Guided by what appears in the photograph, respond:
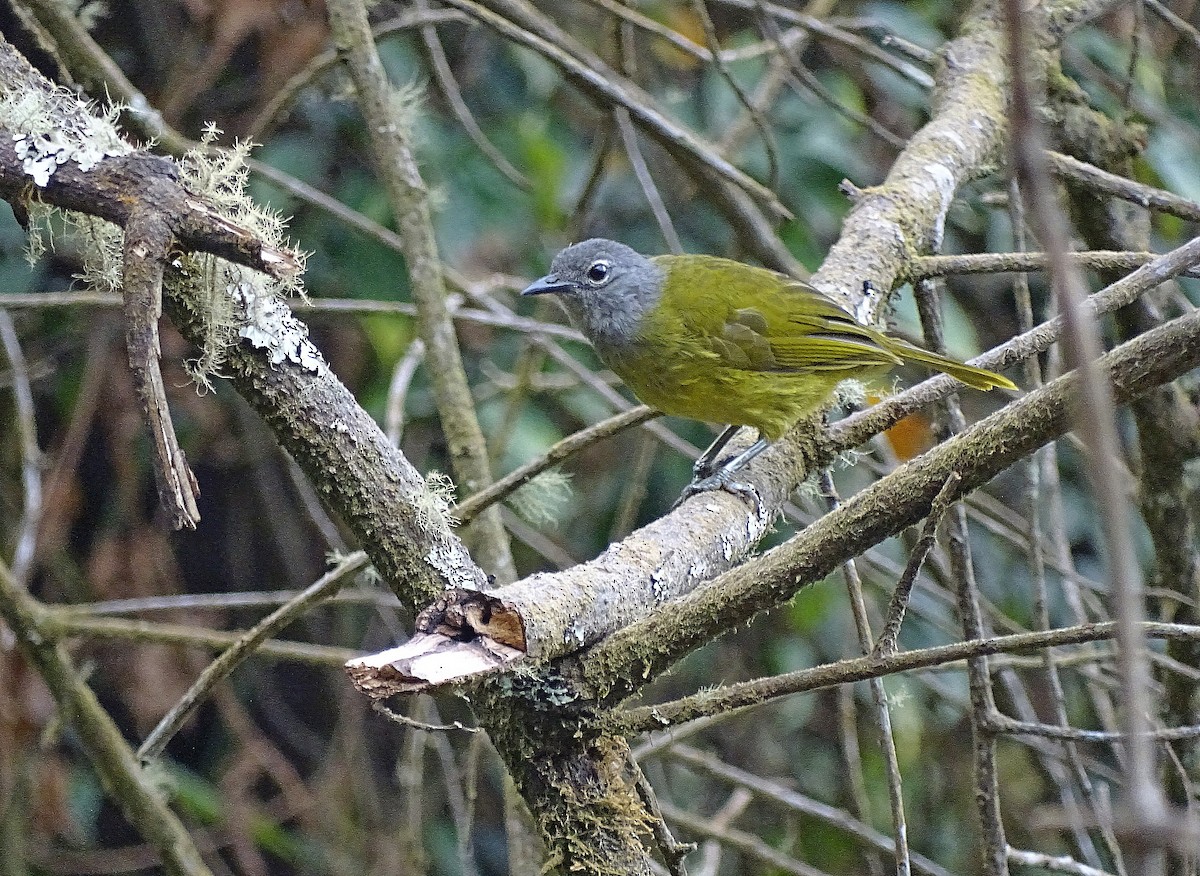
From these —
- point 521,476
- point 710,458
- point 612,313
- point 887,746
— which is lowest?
point 887,746

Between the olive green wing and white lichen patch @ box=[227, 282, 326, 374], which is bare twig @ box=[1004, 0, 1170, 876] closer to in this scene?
white lichen patch @ box=[227, 282, 326, 374]

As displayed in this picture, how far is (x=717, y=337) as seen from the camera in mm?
3848

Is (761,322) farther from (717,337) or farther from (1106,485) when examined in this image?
(1106,485)

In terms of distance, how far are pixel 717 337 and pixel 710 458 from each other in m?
0.52

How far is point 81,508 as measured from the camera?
17.6 feet

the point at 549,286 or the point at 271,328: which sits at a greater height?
the point at 549,286

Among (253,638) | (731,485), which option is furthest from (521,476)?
(253,638)

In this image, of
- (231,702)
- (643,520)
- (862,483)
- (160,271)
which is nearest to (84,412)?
(231,702)

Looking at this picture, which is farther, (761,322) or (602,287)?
(602,287)

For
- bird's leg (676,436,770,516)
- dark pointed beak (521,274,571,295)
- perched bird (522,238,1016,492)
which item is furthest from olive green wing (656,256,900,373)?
bird's leg (676,436,770,516)

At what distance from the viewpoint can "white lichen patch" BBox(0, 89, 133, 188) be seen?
165 cm

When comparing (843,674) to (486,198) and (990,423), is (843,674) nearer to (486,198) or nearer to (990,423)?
(990,423)

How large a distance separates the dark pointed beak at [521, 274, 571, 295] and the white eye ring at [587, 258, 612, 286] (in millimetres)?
81

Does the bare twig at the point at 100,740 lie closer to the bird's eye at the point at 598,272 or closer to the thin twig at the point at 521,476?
the thin twig at the point at 521,476
